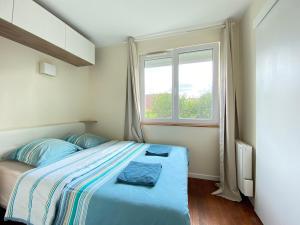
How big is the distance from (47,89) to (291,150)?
2.97 m

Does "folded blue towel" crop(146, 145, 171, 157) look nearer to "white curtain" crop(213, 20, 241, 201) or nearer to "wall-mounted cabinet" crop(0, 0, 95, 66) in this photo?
"white curtain" crop(213, 20, 241, 201)

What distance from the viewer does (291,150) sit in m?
1.12

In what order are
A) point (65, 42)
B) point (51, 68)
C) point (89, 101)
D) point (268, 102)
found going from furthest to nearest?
point (89, 101), point (51, 68), point (65, 42), point (268, 102)

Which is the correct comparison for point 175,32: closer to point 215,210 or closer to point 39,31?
point 39,31

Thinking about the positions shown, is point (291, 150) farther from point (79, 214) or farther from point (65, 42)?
point (65, 42)

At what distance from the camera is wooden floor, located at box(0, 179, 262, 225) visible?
5.19 ft

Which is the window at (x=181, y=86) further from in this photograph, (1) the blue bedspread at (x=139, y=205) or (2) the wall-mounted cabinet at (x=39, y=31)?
(1) the blue bedspread at (x=139, y=205)

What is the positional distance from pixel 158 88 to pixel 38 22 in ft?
6.26

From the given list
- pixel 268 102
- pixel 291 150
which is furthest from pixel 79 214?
pixel 268 102

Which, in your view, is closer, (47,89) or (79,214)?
(79,214)

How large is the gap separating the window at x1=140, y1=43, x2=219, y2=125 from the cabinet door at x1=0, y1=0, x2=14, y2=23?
1.86m

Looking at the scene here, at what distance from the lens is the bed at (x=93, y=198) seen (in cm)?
93

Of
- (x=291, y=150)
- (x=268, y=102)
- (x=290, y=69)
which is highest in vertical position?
(x=290, y=69)

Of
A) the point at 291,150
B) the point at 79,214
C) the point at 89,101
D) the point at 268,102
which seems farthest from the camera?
the point at 89,101
